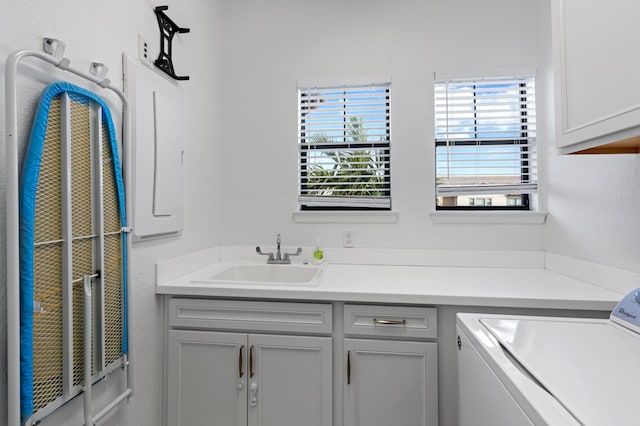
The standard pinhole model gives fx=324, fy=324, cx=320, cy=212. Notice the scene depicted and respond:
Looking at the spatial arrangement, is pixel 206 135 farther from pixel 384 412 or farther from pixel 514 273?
pixel 514 273

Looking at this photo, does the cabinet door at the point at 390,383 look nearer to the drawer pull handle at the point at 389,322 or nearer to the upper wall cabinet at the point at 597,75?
the drawer pull handle at the point at 389,322

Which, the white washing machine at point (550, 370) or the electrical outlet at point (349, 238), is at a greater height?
the electrical outlet at point (349, 238)

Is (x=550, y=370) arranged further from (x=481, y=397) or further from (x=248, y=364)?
(x=248, y=364)

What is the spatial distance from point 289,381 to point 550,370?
112cm

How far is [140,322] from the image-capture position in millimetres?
1494

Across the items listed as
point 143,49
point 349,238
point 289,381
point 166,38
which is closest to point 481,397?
point 289,381

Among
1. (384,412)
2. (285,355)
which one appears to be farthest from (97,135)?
(384,412)

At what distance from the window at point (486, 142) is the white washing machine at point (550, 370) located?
117cm

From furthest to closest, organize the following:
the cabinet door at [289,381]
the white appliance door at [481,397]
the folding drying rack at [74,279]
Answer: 1. the cabinet door at [289,381]
2. the folding drying rack at [74,279]
3. the white appliance door at [481,397]

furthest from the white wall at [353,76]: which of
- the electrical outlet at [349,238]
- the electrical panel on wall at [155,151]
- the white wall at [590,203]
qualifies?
the electrical panel on wall at [155,151]

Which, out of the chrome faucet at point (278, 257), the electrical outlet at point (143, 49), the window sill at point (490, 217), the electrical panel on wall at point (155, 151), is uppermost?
the electrical outlet at point (143, 49)

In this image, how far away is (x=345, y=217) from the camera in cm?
222

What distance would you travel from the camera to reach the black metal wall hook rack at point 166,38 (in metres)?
1.60

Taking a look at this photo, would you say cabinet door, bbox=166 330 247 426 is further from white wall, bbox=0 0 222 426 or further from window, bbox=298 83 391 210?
window, bbox=298 83 391 210
